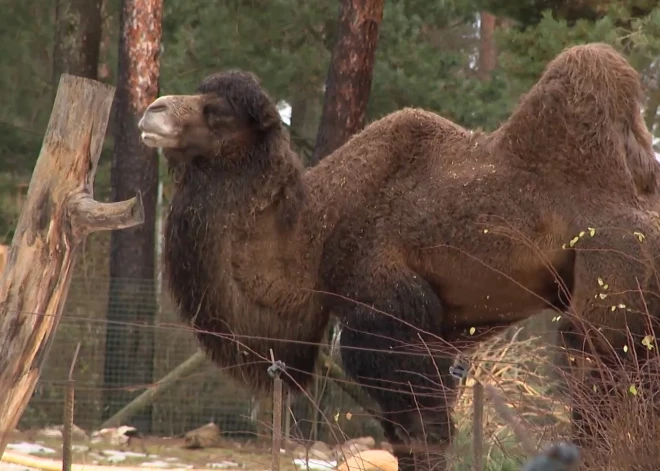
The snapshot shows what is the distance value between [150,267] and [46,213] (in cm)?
930

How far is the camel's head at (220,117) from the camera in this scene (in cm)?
642

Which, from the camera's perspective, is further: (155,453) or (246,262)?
(155,453)

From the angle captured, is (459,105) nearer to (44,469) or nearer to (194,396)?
(194,396)

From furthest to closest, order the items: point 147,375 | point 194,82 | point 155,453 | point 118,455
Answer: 1. point 194,82
2. point 147,375
3. point 155,453
4. point 118,455

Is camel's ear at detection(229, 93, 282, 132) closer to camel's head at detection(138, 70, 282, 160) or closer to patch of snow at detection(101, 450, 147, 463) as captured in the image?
camel's head at detection(138, 70, 282, 160)

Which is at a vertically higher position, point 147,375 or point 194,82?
point 194,82

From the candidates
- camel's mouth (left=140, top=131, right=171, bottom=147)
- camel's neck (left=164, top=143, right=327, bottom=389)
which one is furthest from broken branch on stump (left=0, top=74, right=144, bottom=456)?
camel's neck (left=164, top=143, right=327, bottom=389)

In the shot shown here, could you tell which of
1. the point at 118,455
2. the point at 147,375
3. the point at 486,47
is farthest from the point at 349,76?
the point at 486,47

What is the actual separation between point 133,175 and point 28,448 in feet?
14.3

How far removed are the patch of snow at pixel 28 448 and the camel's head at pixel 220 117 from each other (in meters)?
4.46

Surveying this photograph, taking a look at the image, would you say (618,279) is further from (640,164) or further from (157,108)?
(157,108)

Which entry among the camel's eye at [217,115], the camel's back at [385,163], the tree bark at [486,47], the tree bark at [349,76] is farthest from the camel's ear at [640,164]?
the tree bark at [486,47]

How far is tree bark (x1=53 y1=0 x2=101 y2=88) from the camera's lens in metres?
16.9

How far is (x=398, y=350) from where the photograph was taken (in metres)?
6.18
